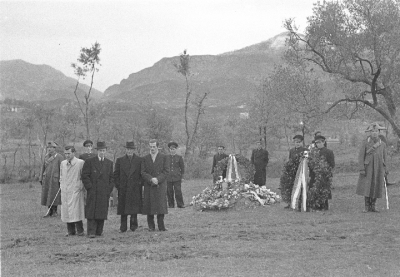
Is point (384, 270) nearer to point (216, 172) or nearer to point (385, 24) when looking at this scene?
point (216, 172)

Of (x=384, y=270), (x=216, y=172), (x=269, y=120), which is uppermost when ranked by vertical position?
(x=269, y=120)

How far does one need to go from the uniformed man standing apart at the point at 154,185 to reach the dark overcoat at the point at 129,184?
15 centimetres

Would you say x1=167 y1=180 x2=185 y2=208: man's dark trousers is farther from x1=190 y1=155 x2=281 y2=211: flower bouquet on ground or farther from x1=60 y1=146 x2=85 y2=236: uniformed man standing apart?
x1=60 y1=146 x2=85 y2=236: uniformed man standing apart

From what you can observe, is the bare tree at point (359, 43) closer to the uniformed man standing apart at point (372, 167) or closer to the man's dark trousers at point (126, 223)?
the uniformed man standing apart at point (372, 167)

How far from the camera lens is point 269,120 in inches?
1893

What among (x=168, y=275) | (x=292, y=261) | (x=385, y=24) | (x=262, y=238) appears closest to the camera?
(x=168, y=275)

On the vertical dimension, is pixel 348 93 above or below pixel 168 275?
above

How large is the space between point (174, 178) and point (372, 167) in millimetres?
6953

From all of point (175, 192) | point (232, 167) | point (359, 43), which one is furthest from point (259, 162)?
point (359, 43)

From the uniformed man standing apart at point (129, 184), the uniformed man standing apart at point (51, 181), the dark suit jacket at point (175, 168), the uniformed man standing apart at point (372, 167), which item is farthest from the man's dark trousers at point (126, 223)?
the uniformed man standing apart at point (372, 167)

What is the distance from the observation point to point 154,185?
39.6ft

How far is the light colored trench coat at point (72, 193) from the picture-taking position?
11.8 metres

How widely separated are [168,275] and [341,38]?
20.2 meters

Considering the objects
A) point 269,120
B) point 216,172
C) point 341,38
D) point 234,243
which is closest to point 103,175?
point 234,243
